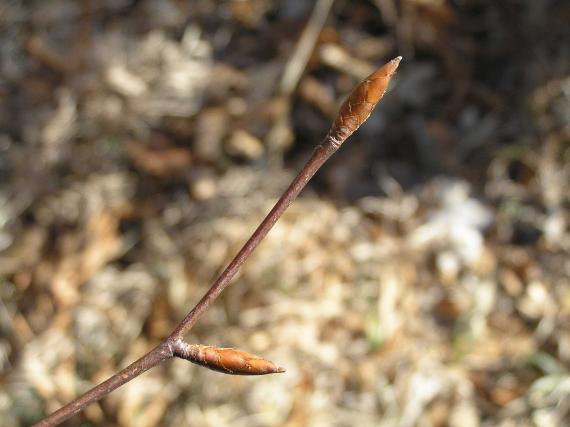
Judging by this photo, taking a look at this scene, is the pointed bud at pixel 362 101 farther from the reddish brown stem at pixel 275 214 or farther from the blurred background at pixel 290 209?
the blurred background at pixel 290 209

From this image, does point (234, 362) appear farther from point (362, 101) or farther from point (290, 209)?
point (290, 209)

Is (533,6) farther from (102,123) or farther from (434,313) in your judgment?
(102,123)

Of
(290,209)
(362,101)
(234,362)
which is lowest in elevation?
(290,209)

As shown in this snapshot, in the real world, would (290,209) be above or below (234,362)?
below

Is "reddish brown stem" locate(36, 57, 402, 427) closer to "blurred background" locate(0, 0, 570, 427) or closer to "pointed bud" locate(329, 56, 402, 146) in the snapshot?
"pointed bud" locate(329, 56, 402, 146)

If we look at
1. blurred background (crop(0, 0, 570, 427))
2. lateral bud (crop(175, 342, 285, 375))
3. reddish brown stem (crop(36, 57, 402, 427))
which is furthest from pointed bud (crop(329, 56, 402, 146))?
blurred background (crop(0, 0, 570, 427))

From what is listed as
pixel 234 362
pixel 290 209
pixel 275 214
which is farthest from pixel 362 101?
pixel 290 209

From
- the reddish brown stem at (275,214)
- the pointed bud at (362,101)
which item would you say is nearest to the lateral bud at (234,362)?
the reddish brown stem at (275,214)
